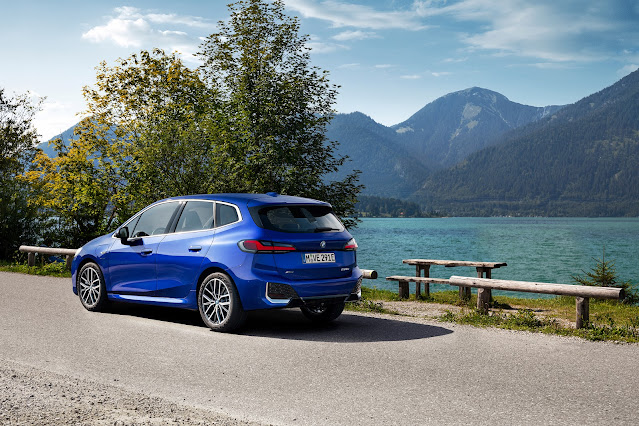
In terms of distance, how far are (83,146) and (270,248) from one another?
2193 centimetres

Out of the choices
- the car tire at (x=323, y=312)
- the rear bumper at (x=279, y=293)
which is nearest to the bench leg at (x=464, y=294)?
the car tire at (x=323, y=312)

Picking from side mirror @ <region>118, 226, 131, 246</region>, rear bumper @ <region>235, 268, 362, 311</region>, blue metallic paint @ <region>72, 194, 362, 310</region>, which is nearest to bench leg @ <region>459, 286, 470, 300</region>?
blue metallic paint @ <region>72, 194, 362, 310</region>

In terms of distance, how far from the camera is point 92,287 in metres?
10.7

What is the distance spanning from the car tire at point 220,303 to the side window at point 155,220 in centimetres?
139

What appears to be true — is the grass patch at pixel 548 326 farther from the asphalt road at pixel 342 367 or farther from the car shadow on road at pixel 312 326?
the car shadow on road at pixel 312 326

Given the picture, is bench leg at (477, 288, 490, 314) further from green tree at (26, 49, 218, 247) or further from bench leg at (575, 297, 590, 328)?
green tree at (26, 49, 218, 247)

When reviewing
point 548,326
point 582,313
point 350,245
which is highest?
point 350,245

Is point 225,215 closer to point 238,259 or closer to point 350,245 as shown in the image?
point 238,259

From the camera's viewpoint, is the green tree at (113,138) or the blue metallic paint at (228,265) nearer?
the blue metallic paint at (228,265)

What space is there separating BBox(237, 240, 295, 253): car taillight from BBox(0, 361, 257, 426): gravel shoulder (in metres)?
2.93

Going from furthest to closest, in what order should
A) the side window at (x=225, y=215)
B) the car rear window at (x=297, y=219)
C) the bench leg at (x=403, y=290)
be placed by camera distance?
the bench leg at (x=403, y=290) < the side window at (x=225, y=215) < the car rear window at (x=297, y=219)

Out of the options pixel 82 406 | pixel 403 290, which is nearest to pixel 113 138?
pixel 403 290

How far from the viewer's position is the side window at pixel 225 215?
882cm

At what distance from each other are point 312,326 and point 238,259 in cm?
175
